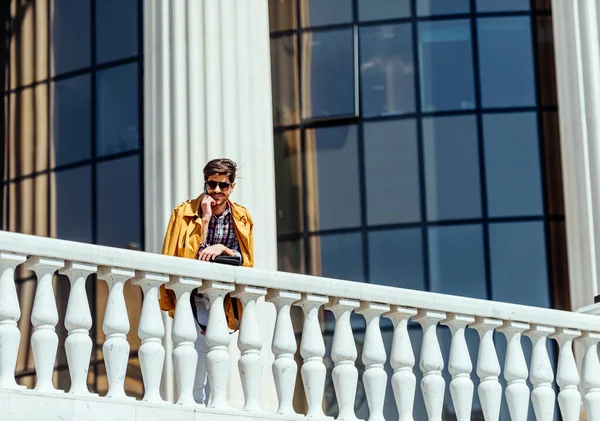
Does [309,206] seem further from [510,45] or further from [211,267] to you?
[211,267]

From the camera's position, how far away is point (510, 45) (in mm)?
18234

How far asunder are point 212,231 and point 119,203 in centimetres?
700

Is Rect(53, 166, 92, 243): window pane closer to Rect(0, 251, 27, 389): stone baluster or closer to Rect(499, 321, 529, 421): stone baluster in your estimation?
Rect(499, 321, 529, 421): stone baluster

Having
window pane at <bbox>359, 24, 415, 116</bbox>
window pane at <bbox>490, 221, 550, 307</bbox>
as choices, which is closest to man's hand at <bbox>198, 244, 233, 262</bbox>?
window pane at <bbox>490, 221, 550, 307</bbox>

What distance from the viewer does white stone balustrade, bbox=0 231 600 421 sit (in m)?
10.3

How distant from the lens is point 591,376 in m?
12.2

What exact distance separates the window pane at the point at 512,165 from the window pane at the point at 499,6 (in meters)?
1.26

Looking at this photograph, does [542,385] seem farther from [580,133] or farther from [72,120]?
[72,120]

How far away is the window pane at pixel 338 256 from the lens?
58.6 feet

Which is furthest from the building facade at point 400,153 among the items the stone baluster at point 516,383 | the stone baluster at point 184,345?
the stone baluster at point 184,345

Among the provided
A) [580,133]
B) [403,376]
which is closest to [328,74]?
[580,133]

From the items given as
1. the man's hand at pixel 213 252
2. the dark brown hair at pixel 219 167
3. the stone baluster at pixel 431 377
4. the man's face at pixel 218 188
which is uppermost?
the dark brown hair at pixel 219 167

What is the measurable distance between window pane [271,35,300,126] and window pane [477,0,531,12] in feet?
7.23

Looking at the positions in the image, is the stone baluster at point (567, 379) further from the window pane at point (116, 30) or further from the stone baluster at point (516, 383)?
the window pane at point (116, 30)
